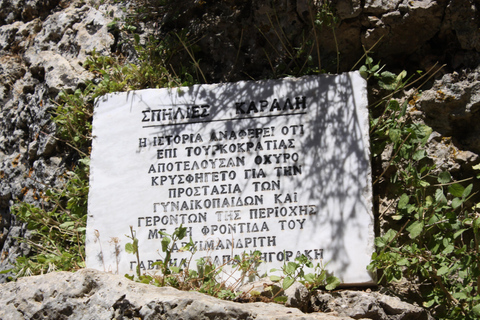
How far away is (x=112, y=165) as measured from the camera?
13.0ft

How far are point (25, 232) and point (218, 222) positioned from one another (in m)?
1.58

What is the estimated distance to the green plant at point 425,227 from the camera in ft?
10.9

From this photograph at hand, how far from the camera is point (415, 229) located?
3418 mm

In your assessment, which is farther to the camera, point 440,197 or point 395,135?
point 395,135

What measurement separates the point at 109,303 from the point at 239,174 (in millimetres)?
1293

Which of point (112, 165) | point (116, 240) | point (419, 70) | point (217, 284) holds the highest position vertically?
point (419, 70)

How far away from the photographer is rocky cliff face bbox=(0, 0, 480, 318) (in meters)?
3.81

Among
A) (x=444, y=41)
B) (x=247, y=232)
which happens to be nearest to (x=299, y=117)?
(x=247, y=232)

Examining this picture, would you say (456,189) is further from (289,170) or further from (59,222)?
(59,222)

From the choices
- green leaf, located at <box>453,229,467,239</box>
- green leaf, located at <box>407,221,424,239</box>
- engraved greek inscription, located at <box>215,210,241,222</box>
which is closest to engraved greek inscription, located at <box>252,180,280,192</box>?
engraved greek inscription, located at <box>215,210,241,222</box>

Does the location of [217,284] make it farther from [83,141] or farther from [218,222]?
[83,141]

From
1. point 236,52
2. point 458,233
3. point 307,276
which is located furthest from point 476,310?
point 236,52

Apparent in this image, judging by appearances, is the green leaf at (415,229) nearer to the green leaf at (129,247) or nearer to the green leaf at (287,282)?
the green leaf at (287,282)

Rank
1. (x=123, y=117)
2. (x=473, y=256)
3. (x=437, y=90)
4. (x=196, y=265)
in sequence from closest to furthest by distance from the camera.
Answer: (x=473, y=256), (x=196, y=265), (x=437, y=90), (x=123, y=117)
